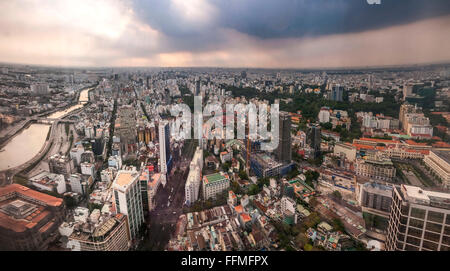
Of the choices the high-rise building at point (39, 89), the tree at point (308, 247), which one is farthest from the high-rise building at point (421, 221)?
the high-rise building at point (39, 89)

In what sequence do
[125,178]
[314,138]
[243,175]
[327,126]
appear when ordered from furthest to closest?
[314,138] < [327,126] < [243,175] < [125,178]

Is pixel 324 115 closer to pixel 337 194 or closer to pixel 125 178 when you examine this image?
pixel 337 194

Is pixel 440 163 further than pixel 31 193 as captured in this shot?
Yes

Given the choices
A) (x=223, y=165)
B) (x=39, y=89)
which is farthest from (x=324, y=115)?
(x=39, y=89)

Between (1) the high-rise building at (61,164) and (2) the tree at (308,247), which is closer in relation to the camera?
(2) the tree at (308,247)

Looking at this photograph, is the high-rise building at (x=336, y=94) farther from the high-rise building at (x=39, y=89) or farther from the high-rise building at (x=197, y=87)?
the high-rise building at (x=39, y=89)

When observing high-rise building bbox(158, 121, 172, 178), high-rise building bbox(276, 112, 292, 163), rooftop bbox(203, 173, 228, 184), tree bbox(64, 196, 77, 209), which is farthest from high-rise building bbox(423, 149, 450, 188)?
tree bbox(64, 196, 77, 209)
